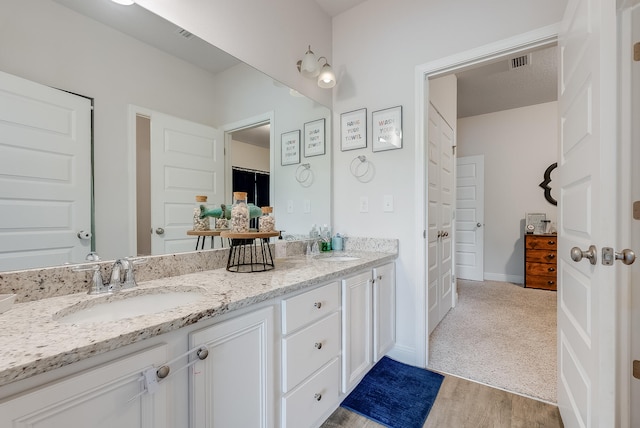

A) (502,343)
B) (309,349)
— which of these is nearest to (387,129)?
(309,349)

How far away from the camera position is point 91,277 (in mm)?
1081

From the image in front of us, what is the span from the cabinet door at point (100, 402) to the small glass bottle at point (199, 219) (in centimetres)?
79

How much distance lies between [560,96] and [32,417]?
7.61ft

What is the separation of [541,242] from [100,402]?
483 cm

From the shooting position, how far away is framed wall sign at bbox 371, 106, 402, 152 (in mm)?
2080

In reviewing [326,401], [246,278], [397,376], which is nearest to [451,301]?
[397,376]

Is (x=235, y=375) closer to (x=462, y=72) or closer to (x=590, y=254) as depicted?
(x=590, y=254)

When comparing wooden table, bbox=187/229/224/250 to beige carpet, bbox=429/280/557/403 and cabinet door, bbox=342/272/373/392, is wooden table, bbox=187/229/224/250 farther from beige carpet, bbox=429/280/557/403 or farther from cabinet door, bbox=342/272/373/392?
beige carpet, bbox=429/280/557/403

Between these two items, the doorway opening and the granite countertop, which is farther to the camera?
the doorway opening

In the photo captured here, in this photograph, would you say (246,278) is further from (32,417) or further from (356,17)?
(356,17)

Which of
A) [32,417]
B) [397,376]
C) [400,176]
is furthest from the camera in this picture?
[400,176]

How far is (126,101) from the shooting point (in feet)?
4.02

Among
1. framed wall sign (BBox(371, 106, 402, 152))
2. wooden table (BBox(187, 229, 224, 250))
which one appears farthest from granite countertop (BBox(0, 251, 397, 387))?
framed wall sign (BBox(371, 106, 402, 152))

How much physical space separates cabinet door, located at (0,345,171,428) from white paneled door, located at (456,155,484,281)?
15.8ft
